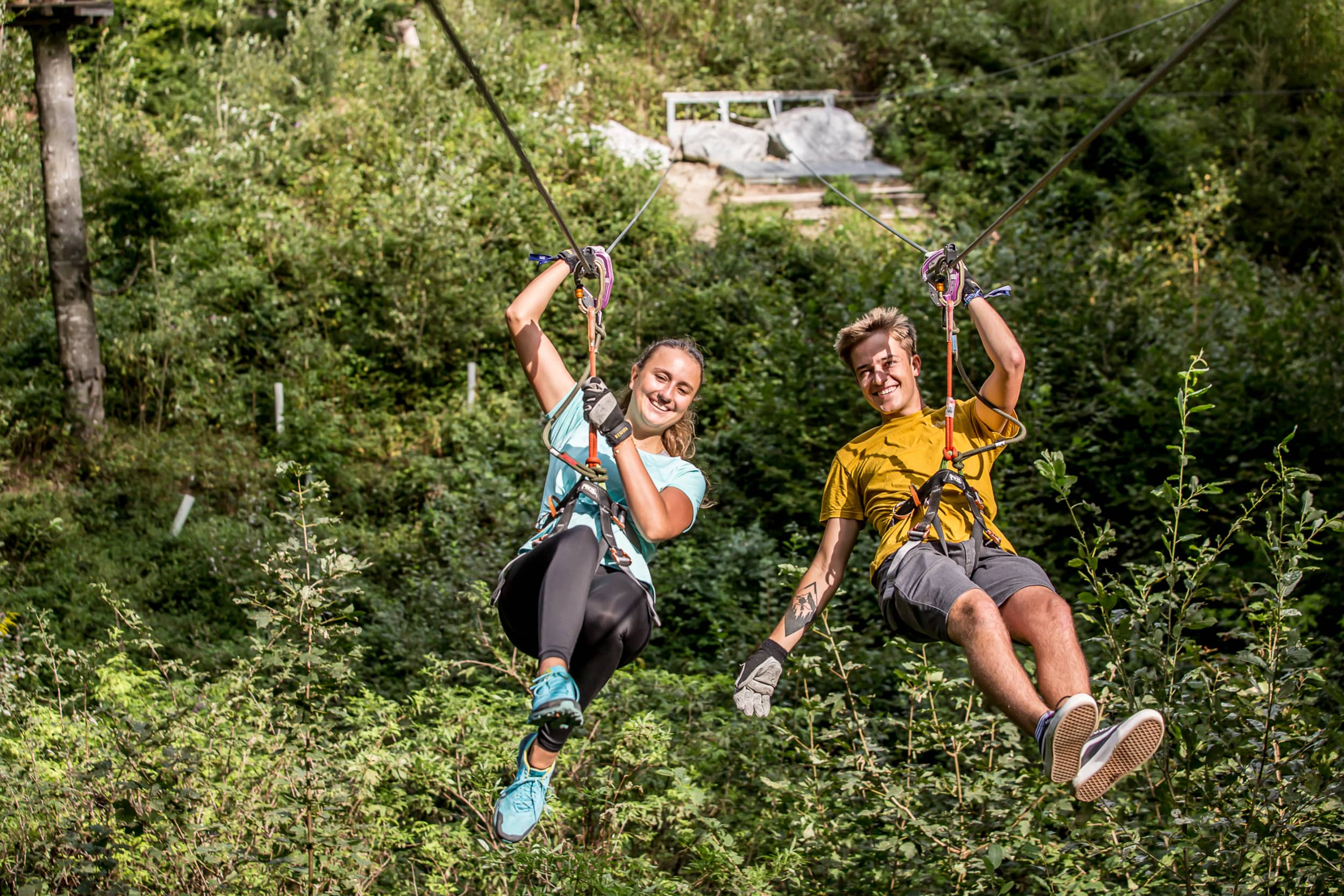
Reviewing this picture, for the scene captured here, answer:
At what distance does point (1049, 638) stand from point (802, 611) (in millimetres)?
829

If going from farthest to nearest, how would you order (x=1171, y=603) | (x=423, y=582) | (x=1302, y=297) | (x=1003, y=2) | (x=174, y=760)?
(x=1003, y=2)
(x=1302, y=297)
(x=423, y=582)
(x=174, y=760)
(x=1171, y=603)

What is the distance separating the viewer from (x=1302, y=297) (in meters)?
8.17

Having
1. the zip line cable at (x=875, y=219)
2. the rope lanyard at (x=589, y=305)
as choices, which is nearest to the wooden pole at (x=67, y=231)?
the zip line cable at (x=875, y=219)

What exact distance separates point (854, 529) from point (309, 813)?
7.24ft

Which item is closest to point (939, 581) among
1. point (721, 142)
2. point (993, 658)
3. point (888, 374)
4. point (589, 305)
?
point (993, 658)

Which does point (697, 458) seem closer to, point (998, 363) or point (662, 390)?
point (662, 390)

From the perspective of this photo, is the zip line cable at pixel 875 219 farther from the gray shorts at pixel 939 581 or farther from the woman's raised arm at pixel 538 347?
the woman's raised arm at pixel 538 347

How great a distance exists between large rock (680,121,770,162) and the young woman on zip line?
10760 millimetres

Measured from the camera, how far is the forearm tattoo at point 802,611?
353 centimetres

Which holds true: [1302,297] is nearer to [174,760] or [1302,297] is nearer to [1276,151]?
[1276,151]

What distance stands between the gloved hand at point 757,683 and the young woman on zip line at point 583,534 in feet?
1.04

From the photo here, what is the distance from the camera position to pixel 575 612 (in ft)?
10.2

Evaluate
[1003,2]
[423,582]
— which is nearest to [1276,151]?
[1003,2]

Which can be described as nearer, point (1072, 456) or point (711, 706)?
point (711, 706)
